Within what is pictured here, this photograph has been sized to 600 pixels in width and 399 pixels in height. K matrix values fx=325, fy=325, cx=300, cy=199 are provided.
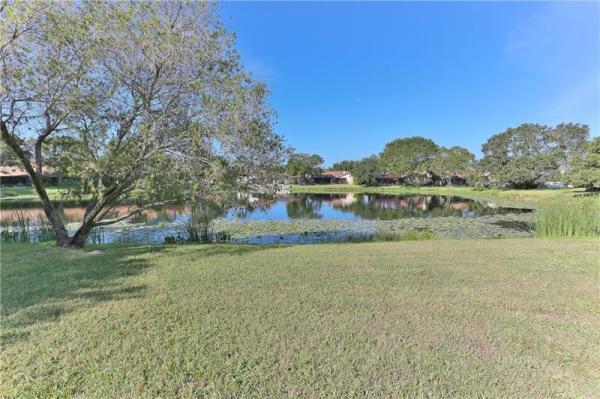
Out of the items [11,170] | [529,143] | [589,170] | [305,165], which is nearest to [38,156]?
[11,170]

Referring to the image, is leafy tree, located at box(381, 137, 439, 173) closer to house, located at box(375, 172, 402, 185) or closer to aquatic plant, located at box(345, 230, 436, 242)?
house, located at box(375, 172, 402, 185)

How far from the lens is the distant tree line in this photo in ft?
108

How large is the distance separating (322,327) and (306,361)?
0.64 meters

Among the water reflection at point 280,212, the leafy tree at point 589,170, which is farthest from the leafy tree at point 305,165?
the leafy tree at point 589,170

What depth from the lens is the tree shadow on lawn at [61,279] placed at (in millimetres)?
3863

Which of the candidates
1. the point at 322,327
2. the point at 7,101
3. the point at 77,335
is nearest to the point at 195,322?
the point at 77,335

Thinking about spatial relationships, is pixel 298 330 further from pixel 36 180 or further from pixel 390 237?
pixel 390 237

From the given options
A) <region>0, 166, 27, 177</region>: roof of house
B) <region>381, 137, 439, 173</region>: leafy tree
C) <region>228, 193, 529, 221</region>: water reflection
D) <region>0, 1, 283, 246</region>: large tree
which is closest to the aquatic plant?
<region>228, 193, 529, 221</region>: water reflection

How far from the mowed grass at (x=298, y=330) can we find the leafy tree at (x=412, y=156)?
63086 millimetres

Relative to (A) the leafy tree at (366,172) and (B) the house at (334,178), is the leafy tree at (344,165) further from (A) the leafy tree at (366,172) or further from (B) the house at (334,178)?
(A) the leafy tree at (366,172)

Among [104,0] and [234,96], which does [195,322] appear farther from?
[104,0]

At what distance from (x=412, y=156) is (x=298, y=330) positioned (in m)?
67.9

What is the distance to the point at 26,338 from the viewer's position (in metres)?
3.28

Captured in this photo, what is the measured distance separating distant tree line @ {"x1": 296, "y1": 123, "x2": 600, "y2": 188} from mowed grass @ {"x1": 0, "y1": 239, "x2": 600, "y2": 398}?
3323 cm
